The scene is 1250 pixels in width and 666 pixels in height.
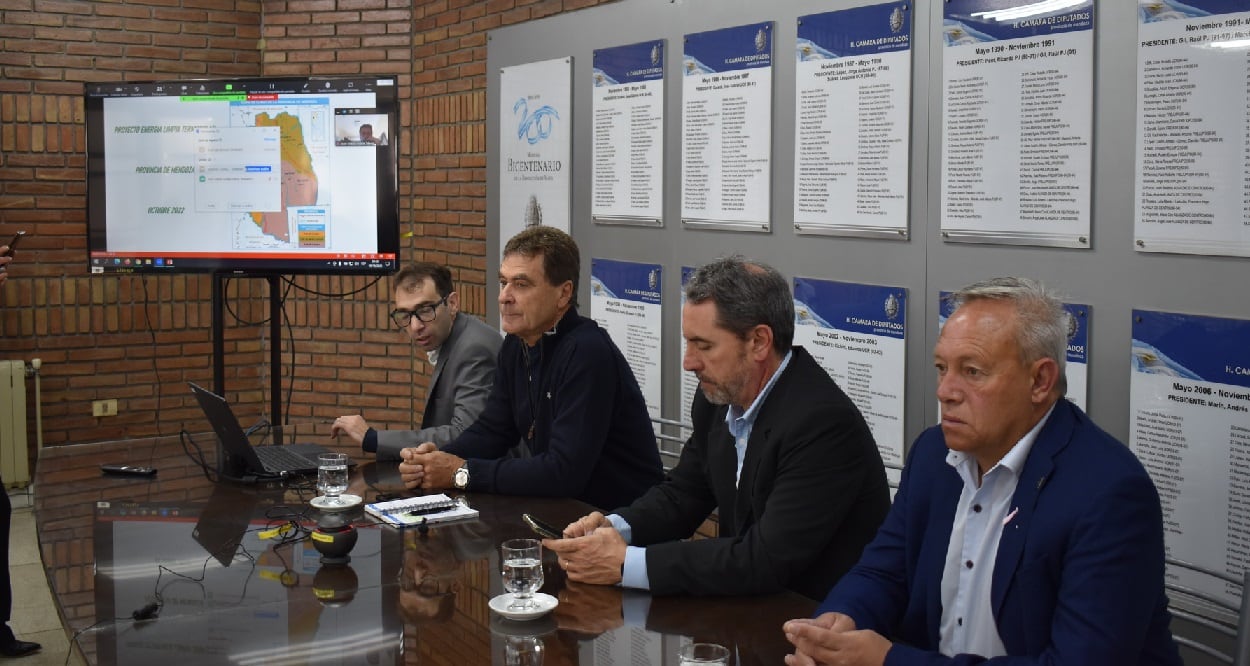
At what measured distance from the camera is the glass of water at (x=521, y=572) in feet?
7.05

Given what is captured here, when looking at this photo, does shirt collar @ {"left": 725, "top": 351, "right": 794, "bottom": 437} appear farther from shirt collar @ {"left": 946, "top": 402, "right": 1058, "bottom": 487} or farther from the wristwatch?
the wristwatch

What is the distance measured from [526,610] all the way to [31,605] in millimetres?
3545

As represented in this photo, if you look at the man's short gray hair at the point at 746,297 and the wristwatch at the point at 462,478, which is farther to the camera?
the wristwatch at the point at 462,478

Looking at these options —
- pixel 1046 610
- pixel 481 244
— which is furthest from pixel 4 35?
pixel 1046 610

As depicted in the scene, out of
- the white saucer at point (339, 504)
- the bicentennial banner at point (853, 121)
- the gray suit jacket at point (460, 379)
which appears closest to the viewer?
the white saucer at point (339, 504)

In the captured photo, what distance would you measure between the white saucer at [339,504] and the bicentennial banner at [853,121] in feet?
5.74

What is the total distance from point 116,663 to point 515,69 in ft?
13.1

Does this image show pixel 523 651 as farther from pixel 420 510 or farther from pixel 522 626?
pixel 420 510

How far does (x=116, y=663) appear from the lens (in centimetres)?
194

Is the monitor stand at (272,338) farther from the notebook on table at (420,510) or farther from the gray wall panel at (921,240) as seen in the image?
the notebook on table at (420,510)

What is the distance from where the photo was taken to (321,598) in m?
2.26

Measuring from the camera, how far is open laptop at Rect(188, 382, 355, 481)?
3.21 meters

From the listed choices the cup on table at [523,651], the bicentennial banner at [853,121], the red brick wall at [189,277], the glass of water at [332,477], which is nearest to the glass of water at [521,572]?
the cup on table at [523,651]

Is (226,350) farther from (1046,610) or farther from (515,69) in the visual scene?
(1046,610)
